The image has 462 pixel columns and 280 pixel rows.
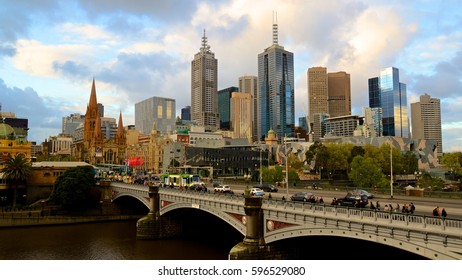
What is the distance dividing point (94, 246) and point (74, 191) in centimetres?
2999

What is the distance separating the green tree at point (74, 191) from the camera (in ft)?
283

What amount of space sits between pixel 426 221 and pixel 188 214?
157 feet

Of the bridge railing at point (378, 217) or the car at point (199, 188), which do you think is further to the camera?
the car at point (199, 188)

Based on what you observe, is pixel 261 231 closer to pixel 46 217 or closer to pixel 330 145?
pixel 46 217

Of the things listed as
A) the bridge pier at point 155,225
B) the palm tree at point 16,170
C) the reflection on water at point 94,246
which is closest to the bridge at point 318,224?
the bridge pier at point 155,225

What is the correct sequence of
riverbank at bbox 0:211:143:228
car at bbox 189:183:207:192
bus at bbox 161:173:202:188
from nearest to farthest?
car at bbox 189:183:207:192
riverbank at bbox 0:211:143:228
bus at bbox 161:173:202:188

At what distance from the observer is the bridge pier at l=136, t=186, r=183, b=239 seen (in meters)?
64.8

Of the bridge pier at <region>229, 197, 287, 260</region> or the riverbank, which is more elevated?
the bridge pier at <region>229, 197, 287, 260</region>

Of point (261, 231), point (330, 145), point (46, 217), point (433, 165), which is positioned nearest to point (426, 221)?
point (261, 231)

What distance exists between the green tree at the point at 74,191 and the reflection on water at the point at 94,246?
10588 mm

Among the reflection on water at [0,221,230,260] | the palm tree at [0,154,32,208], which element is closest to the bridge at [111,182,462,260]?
the reflection on water at [0,221,230,260]

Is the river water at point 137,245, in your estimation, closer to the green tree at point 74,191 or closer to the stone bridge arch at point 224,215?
the stone bridge arch at point 224,215

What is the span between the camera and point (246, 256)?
38.0 metres

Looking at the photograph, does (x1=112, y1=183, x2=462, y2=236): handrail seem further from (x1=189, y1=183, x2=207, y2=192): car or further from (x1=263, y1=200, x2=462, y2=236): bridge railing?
(x1=189, y1=183, x2=207, y2=192): car
